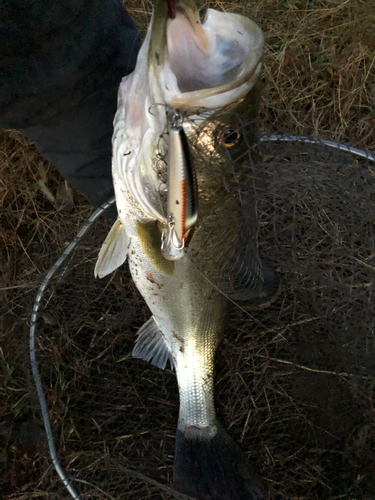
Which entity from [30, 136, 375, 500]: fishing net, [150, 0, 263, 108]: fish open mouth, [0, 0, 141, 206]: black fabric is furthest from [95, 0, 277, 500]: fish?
[0, 0, 141, 206]: black fabric

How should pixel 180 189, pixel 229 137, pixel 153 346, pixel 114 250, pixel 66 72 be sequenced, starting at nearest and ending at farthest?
1. pixel 180 189
2. pixel 229 137
3. pixel 66 72
4. pixel 114 250
5. pixel 153 346

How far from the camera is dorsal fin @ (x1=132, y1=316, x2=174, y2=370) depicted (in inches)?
70.9

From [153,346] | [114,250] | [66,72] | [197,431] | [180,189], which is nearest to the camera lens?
[180,189]

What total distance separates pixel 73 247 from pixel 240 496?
57.0 inches

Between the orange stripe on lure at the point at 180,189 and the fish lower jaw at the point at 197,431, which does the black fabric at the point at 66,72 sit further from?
the fish lower jaw at the point at 197,431

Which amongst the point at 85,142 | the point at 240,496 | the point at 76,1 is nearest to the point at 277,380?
the point at 240,496

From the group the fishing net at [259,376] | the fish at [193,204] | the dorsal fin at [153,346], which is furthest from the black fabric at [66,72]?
the dorsal fin at [153,346]

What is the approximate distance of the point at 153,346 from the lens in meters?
1.82

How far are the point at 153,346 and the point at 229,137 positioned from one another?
1.23 meters

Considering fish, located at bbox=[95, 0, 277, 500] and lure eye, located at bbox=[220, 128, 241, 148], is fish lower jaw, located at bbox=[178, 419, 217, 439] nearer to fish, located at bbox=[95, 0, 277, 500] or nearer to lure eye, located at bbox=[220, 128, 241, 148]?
fish, located at bbox=[95, 0, 277, 500]

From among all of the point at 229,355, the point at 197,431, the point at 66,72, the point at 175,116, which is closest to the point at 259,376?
the point at 229,355

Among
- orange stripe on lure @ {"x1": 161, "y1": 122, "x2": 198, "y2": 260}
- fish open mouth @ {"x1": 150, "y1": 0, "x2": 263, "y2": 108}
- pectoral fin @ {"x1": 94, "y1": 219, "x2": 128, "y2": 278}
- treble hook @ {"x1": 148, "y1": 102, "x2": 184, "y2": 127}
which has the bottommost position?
pectoral fin @ {"x1": 94, "y1": 219, "x2": 128, "y2": 278}

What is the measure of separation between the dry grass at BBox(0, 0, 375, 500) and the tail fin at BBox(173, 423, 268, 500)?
0.19m

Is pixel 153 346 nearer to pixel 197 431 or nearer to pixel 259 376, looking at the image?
pixel 197 431
